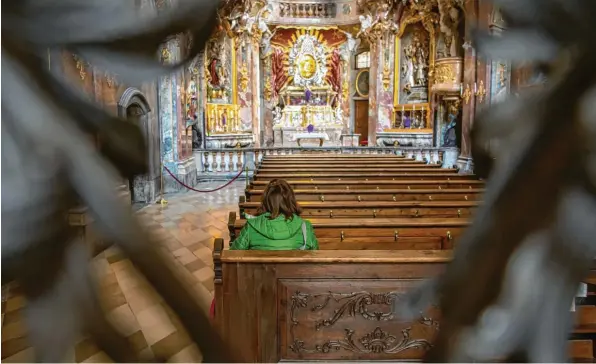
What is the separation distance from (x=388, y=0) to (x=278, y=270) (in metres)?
16.3

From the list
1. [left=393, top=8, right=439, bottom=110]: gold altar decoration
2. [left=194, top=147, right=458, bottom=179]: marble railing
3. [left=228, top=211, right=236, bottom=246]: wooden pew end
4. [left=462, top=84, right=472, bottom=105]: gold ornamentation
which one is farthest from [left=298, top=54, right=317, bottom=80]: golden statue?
[left=228, top=211, right=236, bottom=246]: wooden pew end

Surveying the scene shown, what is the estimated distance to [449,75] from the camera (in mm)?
13211

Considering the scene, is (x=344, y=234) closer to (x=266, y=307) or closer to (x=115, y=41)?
(x=266, y=307)

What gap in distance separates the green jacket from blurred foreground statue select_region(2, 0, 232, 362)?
2.60m

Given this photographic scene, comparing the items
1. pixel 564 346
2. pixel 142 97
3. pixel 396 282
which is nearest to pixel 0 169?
pixel 564 346

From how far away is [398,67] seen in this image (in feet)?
55.3

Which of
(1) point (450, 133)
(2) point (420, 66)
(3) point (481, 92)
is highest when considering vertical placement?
(2) point (420, 66)

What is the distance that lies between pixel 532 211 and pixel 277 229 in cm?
270

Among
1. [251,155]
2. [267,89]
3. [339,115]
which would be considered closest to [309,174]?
[251,155]

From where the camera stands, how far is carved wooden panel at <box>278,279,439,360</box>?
259cm

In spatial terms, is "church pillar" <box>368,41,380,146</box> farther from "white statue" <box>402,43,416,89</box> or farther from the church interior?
"white statue" <box>402,43,416,89</box>

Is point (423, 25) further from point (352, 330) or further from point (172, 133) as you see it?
point (352, 330)

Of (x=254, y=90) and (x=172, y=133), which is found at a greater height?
(x=254, y=90)

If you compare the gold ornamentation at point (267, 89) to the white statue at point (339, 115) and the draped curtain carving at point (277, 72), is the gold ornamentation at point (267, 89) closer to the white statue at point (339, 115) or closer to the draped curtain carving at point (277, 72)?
the draped curtain carving at point (277, 72)
